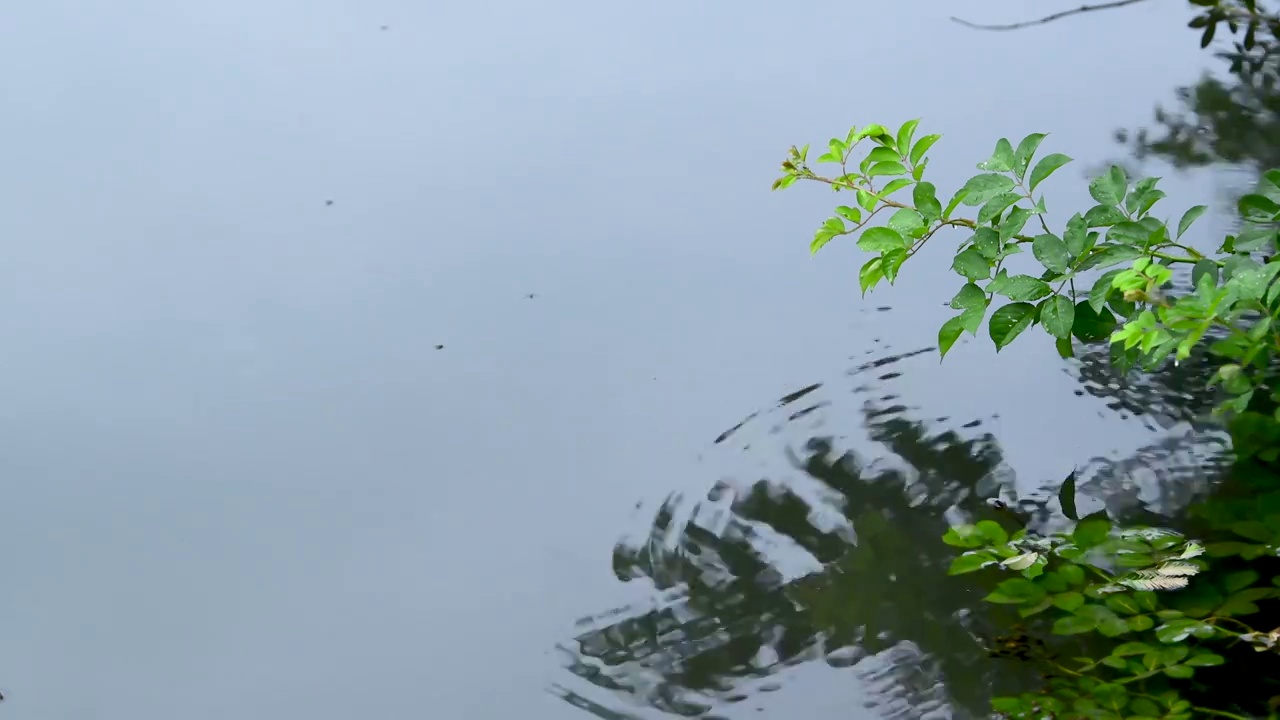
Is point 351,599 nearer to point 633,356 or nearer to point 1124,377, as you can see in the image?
point 633,356

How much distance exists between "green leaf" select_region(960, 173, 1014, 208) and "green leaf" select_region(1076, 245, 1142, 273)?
0.31 ft

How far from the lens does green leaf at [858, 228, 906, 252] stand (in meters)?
0.97

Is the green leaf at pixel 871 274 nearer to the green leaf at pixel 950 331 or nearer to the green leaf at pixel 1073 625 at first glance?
the green leaf at pixel 950 331

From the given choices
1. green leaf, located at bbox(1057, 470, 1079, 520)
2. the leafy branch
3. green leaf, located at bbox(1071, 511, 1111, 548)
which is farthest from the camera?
green leaf, located at bbox(1057, 470, 1079, 520)

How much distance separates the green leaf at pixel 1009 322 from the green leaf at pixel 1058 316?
0.8 inches

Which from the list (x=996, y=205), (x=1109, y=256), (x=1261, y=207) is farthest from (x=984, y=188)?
(x=1261, y=207)

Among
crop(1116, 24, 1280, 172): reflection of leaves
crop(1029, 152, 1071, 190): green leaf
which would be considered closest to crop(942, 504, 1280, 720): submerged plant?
crop(1029, 152, 1071, 190): green leaf

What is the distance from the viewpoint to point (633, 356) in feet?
4.33

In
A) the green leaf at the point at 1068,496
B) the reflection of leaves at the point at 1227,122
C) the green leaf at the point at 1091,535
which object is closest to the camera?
the green leaf at the point at 1091,535

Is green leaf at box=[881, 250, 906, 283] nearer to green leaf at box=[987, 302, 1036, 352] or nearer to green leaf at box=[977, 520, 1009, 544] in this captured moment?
green leaf at box=[987, 302, 1036, 352]

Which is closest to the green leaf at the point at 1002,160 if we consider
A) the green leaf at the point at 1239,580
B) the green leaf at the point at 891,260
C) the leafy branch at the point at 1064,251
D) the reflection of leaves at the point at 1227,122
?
the leafy branch at the point at 1064,251

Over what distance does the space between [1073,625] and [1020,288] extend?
31cm

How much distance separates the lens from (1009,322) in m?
0.95

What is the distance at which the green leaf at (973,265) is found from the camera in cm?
95
